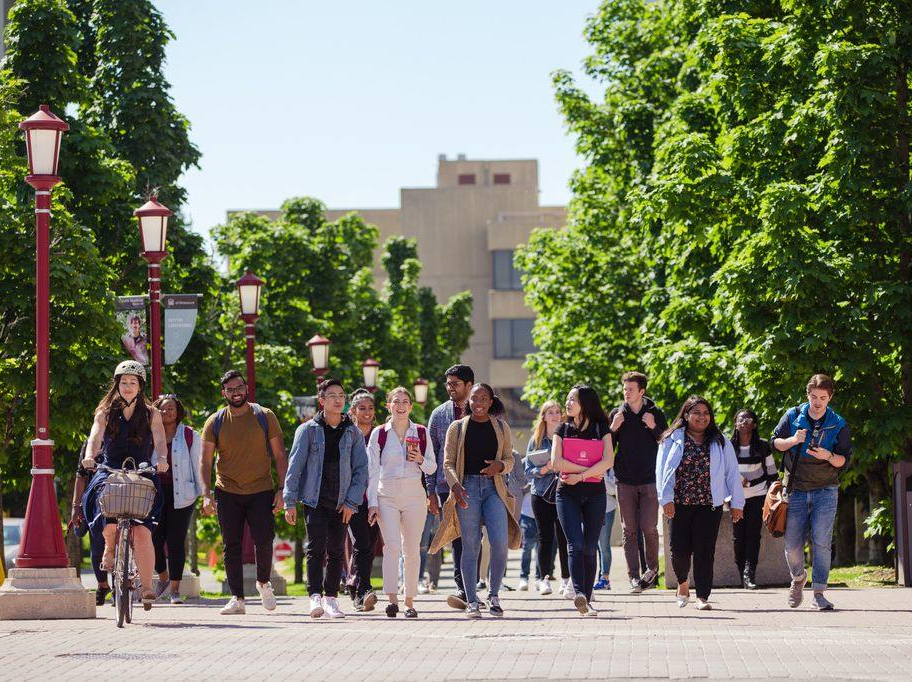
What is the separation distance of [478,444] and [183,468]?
3.89 m

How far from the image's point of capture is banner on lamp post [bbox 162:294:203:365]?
69.6ft

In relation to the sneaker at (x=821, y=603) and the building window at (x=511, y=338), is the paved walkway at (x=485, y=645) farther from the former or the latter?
the building window at (x=511, y=338)

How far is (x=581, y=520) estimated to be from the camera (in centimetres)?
1409

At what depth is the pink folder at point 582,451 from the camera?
45.6 ft

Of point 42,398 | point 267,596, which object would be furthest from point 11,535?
point 267,596

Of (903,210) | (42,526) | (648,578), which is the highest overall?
(903,210)

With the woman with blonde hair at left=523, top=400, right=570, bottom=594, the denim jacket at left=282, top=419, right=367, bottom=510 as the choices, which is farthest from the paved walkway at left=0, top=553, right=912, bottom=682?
the woman with blonde hair at left=523, top=400, right=570, bottom=594

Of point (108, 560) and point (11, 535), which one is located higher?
point (108, 560)

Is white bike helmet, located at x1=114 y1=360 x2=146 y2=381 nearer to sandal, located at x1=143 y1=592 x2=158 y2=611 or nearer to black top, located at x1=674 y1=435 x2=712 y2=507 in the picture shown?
sandal, located at x1=143 y1=592 x2=158 y2=611

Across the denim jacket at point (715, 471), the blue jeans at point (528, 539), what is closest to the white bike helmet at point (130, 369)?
the denim jacket at point (715, 471)

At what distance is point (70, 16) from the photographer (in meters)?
28.4

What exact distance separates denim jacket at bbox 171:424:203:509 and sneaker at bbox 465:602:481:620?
3643 mm

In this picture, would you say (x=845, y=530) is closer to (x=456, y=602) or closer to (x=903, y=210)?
(x=903, y=210)

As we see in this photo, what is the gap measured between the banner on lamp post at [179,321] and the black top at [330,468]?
24.5 ft
